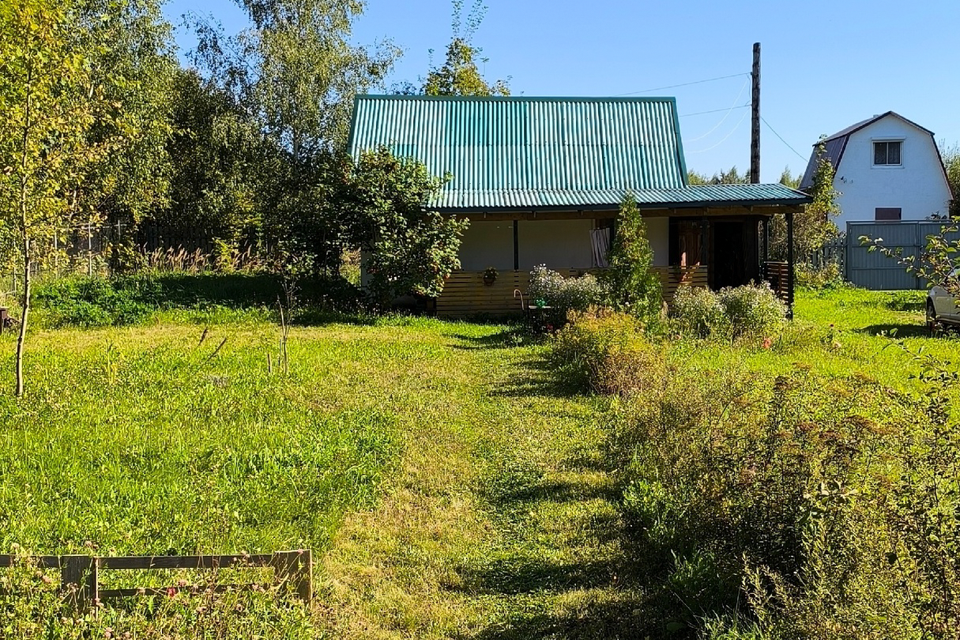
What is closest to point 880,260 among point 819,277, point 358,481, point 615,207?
point 819,277

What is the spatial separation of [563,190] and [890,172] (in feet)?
66.0

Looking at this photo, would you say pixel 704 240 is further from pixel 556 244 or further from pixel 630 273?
pixel 630 273

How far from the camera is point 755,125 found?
78.2 feet

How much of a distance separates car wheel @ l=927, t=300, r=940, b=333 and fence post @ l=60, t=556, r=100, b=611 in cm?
1503

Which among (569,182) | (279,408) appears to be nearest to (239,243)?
(569,182)

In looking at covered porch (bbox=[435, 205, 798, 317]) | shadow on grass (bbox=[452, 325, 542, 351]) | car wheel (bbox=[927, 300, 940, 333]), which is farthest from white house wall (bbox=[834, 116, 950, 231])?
shadow on grass (bbox=[452, 325, 542, 351])

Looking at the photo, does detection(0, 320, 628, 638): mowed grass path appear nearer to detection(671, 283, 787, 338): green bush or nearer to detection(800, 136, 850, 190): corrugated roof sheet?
detection(671, 283, 787, 338): green bush

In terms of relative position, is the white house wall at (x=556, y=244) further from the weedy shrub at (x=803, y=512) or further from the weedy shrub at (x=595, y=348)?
the weedy shrub at (x=803, y=512)

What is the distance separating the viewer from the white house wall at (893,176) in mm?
33906

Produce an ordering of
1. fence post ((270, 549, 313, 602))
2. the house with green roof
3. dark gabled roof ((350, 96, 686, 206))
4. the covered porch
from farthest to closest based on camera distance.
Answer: dark gabled roof ((350, 96, 686, 206)), the covered porch, the house with green roof, fence post ((270, 549, 313, 602))

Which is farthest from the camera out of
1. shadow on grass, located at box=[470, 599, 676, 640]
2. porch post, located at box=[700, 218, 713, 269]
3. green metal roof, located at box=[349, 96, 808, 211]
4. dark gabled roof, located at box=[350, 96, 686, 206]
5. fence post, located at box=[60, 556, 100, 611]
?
dark gabled roof, located at box=[350, 96, 686, 206]

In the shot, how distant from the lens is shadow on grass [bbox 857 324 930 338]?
1472 centimetres

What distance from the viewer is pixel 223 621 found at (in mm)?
3219

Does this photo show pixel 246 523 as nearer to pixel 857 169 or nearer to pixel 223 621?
pixel 223 621
